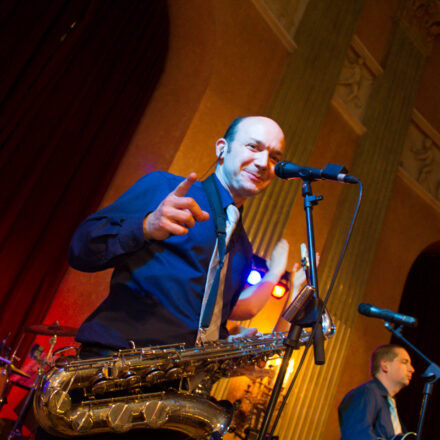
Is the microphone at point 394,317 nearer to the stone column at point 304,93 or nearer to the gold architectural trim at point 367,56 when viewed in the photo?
the stone column at point 304,93

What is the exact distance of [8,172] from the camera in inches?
137

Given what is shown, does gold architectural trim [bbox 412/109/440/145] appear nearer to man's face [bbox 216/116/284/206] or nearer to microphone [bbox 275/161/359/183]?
man's face [bbox 216/116/284/206]

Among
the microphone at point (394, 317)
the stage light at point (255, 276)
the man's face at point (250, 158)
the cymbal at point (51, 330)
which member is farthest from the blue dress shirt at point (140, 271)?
the cymbal at point (51, 330)

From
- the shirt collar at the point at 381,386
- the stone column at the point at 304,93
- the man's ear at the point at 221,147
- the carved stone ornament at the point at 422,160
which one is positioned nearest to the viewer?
the man's ear at the point at 221,147

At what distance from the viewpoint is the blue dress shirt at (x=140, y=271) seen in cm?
137

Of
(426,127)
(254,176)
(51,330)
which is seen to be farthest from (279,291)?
(426,127)

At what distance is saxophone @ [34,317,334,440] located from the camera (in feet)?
4.11

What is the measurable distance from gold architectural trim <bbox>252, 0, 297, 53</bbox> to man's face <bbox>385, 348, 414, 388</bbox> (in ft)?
12.8

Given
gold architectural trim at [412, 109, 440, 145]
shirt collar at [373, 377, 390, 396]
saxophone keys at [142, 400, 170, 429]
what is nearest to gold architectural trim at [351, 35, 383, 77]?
gold architectural trim at [412, 109, 440, 145]

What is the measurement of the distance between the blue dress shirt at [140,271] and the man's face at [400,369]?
3078 millimetres

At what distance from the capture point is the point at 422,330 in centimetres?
762

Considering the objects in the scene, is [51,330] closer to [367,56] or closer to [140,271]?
[140,271]

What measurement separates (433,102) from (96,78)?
6.79 meters

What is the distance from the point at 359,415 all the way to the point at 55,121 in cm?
381
